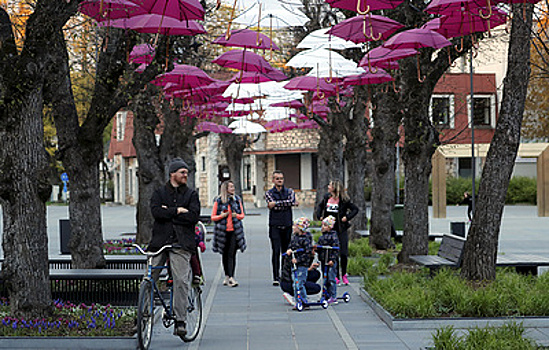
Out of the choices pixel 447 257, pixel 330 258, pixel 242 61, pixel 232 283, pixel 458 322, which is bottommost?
pixel 232 283

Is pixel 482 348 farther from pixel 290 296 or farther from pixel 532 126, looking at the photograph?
pixel 532 126

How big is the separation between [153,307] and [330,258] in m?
3.77

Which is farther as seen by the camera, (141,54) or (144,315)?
(141,54)

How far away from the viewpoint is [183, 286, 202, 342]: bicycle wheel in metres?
8.55

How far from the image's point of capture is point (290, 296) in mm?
11016

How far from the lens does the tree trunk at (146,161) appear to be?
19766 mm

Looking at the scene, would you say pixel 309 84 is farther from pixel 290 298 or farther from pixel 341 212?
pixel 290 298

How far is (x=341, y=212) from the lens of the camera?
42.0 ft

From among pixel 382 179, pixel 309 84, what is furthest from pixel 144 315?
pixel 382 179

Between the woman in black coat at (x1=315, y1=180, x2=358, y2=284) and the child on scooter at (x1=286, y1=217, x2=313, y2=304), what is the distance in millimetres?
2200

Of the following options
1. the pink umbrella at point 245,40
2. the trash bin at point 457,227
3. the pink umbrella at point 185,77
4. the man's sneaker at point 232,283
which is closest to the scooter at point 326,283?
the man's sneaker at point 232,283

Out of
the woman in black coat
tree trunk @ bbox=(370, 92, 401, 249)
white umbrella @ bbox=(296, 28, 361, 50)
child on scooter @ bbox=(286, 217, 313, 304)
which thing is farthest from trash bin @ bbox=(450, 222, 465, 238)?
child on scooter @ bbox=(286, 217, 313, 304)

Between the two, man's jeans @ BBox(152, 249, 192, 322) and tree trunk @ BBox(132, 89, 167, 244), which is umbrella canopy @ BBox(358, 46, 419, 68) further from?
tree trunk @ BBox(132, 89, 167, 244)

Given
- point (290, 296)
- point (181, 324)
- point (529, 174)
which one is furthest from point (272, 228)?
point (529, 174)
